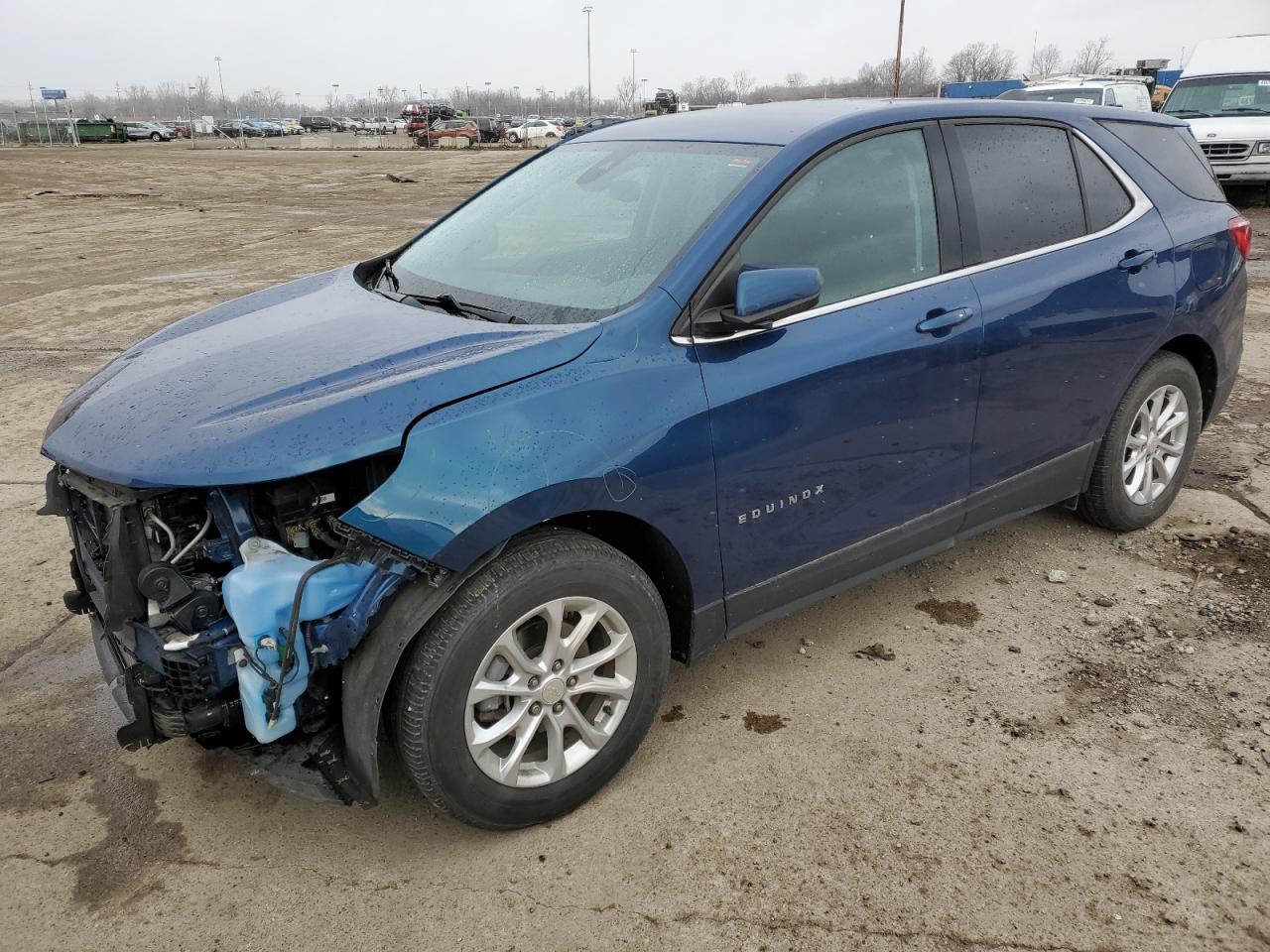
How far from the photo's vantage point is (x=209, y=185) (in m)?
24.6

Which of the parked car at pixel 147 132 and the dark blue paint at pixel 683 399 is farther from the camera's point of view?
the parked car at pixel 147 132

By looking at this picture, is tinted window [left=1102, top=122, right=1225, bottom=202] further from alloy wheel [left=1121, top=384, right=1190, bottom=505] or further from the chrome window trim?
alloy wheel [left=1121, top=384, right=1190, bottom=505]

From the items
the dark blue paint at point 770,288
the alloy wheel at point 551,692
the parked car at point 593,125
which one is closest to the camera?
the alloy wheel at point 551,692

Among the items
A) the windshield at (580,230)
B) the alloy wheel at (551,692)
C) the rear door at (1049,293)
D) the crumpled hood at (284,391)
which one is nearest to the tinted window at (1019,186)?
the rear door at (1049,293)

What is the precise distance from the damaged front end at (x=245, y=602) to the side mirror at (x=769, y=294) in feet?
3.31

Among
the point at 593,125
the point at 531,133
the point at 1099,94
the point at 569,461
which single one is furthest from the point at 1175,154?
the point at 531,133

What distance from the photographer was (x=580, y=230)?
10.8ft

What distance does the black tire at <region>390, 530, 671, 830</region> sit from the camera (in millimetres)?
2395

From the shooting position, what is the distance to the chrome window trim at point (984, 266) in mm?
2805

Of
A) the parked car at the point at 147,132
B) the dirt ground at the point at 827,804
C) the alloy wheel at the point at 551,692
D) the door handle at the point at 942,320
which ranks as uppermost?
the parked car at the point at 147,132

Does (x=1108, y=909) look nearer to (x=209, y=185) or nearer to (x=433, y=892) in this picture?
(x=433, y=892)

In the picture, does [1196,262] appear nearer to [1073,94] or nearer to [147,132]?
[1073,94]

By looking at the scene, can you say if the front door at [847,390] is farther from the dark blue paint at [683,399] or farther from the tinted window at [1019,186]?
the tinted window at [1019,186]

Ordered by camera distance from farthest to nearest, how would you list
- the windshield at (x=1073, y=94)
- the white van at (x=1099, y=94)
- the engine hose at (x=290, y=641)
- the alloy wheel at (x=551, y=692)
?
the windshield at (x=1073, y=94), the white van at (x=1099, y=94), the alloy wheel at (x=551, y=692), the engine hose at (x=290, y=641)
